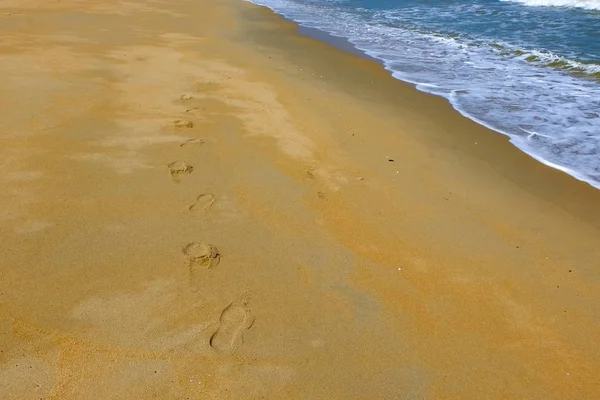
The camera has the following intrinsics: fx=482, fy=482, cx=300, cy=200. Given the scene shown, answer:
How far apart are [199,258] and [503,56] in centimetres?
845

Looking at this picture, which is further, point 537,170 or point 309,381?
point 537,170

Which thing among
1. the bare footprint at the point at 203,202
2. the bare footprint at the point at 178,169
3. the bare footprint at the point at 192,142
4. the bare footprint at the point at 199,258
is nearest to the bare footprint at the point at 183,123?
the bare footprint at the point at 192,142

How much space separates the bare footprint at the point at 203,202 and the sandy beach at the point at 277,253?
0.6 inches

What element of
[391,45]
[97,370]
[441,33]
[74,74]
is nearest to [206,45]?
[74,74]

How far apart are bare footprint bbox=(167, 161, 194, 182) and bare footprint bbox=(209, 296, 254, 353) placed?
1526mm

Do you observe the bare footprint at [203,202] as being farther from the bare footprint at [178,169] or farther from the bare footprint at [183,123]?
the bare footprint at [183,123]

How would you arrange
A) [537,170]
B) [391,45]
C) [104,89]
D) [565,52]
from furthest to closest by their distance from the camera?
1. [391,45]
2. [565,52]
3. [104,89]
4. [537,170]

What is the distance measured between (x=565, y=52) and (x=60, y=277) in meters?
9.85

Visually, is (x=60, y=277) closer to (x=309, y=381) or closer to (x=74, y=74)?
(x=309, y=381)

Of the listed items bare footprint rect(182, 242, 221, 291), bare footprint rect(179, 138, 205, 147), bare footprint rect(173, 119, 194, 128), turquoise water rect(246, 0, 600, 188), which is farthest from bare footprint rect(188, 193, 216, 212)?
turquoise water rect(246, 0, 600, 188)

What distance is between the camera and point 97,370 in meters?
2.18

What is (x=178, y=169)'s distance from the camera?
3953 millimetres

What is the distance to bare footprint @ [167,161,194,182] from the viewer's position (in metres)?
3.86

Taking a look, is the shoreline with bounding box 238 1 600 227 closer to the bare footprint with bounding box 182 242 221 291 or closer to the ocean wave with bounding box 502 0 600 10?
the bare footprint with bounding box 182 242 221 291
